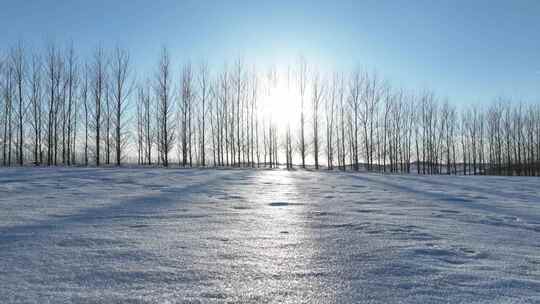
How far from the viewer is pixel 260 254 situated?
2059 mm

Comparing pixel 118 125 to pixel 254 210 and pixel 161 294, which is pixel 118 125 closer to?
pixel 254 210

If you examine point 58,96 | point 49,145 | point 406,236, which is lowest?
point 406,236

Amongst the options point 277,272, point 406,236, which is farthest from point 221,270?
point 406,236

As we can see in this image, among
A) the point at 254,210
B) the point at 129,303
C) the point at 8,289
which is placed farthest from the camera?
the point at 254,210

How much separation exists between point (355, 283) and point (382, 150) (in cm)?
2582

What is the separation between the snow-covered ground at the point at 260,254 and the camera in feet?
4.87

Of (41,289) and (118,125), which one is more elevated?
(118,125)

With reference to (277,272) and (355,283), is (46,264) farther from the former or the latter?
(355,283)

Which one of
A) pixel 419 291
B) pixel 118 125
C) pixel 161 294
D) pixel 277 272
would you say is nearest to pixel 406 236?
pixel 419 291

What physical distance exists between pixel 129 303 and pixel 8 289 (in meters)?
0.60

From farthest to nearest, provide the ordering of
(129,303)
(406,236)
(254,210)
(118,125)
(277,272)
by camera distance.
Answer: (118,125) → (254,210) → (406,236) → (277,272) → (129,303)

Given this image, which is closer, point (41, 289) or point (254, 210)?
point (41, 289)

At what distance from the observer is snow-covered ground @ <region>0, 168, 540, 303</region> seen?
4.87 ft

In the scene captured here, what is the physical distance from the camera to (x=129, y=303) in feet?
4.44
